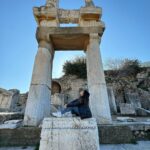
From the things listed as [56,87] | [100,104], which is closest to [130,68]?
[56,87]

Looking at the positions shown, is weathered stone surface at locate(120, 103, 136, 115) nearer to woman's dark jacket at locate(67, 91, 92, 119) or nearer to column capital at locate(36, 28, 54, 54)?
woman's dark jacket at locate(67, 91, 92, 119)

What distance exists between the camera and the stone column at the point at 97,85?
3.91m

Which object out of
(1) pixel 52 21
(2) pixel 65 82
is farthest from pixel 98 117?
(2) pixel 65 82

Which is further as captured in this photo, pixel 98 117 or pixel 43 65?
pixel 43 65

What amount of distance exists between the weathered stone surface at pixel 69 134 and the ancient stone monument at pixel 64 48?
1.48 meters

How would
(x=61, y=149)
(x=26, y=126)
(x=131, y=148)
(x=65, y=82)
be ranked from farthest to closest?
(x=65, y=82) → (x=26, y=126) → (x=131, y=148) → (x=61, y=149)

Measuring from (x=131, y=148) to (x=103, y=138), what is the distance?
0.67 meters

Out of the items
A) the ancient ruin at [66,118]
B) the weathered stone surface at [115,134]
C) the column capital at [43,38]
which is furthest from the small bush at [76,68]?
the weathered stone surface at [115,134]

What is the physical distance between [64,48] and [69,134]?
4.34 metres

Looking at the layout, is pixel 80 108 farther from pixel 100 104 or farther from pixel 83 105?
pixel 100 104

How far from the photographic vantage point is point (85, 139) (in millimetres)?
2355

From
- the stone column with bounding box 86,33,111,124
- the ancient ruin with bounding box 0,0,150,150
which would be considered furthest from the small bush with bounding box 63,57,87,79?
the stone column with bounding box 86,33,111,124

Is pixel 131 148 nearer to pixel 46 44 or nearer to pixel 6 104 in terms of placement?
pixel 46 44

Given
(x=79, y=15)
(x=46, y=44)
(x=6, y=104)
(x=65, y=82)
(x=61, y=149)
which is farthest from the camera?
(x=65, y=82)
